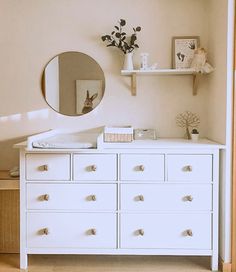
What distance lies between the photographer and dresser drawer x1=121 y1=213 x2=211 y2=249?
2.37 metres

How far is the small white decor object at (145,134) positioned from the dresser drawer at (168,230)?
660 mm

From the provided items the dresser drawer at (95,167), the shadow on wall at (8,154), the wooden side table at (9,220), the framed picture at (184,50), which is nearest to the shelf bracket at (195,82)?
the framed picture at (184,50)

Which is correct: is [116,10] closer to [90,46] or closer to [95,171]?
[90,46]

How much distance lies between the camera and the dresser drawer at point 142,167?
2.35 m

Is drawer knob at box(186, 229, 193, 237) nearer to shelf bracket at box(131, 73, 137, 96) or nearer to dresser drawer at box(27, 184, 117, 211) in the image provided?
dresser drawer at box(27, 184, 117, 211)

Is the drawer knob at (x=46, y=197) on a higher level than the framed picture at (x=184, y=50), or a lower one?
lower

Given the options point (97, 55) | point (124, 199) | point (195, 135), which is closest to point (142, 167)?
point (124, 199)

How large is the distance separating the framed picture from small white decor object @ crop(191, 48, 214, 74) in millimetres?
120

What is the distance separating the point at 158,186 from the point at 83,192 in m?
0.52

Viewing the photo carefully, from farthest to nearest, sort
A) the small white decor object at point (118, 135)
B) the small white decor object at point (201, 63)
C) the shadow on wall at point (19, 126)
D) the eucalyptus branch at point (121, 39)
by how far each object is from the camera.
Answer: the shadow on wall at point (19, 126)
the eucalyptus branch at point (121, 39)
the small white decor object at point (201, 63)
the small white decor object at point (118, 135)

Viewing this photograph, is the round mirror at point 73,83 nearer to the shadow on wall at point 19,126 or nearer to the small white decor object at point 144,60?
the shadow on wall at point 19,126

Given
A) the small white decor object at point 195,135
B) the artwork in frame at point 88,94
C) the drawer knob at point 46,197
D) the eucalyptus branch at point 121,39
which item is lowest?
the drawer knob at point 46,197

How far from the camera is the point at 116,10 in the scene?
9.22 feet

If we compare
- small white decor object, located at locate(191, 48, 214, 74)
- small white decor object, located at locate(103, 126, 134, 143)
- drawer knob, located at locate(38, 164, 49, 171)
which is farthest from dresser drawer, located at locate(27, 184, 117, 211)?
small white decor object, located at locate(191, 48, 214, 74)
